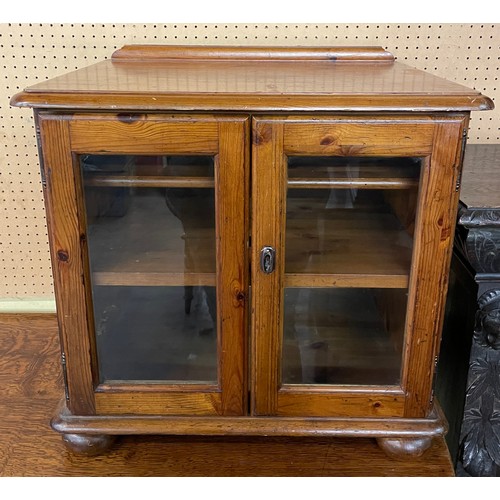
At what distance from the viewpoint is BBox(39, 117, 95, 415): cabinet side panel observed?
0.86 m

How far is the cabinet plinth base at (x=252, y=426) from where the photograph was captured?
1.00 m

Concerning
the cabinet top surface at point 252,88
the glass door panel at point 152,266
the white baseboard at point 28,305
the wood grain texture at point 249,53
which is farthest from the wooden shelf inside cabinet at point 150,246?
the white baseboard at point 28,305

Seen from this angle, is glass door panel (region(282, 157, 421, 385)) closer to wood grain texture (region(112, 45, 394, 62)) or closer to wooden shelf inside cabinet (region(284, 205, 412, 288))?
wooden shelf inside cabinet (region(284, 205, 412, 288))

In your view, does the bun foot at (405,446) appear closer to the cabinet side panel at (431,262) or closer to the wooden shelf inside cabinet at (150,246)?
the cabinet side panel at (431,262)

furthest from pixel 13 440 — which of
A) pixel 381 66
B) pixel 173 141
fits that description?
pixel 381 66

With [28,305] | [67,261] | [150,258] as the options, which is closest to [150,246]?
[150,258]

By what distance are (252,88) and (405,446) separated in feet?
2.12

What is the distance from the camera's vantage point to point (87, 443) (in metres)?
1.03

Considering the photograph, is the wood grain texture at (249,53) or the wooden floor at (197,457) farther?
the wood grain texture at (249,53)

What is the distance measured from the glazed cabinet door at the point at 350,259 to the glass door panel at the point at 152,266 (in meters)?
0.09

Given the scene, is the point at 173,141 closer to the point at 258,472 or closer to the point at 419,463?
the point at 258,472

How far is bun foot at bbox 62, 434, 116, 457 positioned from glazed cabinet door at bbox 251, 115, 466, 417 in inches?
10.7

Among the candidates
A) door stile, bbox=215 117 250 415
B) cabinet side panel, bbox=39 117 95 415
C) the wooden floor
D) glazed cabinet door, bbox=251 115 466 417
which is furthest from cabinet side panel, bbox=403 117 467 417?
cabinet side panel, bbox=39 117 95 415

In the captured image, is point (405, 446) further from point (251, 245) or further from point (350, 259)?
point (251, 245)
